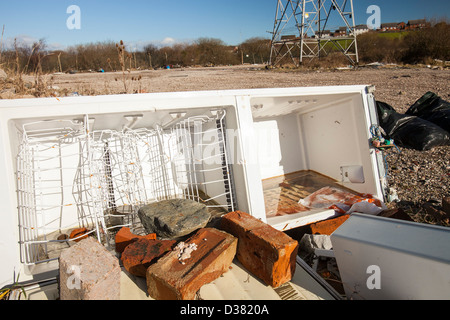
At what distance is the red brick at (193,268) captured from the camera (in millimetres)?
1407

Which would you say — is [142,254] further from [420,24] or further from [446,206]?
[420,24]

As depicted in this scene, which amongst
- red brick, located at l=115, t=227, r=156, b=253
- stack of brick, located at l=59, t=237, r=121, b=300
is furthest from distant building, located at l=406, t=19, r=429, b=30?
stack of brick, located at l=59, t=237, r=121, b=300

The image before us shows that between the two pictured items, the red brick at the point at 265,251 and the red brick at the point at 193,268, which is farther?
the red brick at the point at 265,251

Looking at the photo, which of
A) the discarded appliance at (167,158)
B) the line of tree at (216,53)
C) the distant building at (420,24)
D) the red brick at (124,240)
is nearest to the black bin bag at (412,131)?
the discarded appliance at (167,158)

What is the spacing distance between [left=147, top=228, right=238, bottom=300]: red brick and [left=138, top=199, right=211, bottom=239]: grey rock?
0.17 m

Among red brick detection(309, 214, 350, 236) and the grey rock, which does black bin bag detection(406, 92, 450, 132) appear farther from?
the grey rock

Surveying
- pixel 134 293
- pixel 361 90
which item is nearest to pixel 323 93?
pixel 361 90

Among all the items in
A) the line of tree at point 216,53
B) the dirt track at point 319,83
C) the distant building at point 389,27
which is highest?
the distant building at point 389,27

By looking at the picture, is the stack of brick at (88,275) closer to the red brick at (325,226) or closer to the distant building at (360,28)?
the red brick at (325,226)

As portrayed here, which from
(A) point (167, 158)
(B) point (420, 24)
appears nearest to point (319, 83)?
(A) point (167, 158)

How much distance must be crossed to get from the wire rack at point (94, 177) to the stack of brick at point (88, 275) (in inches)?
15.4

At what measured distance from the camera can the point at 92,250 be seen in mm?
1534

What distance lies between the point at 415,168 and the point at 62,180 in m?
4.65

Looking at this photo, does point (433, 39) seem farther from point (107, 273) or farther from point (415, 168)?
point (107, 273)
